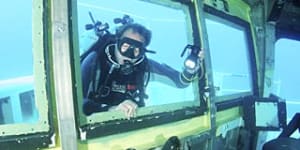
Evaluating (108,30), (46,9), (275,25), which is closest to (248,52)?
(275,25)

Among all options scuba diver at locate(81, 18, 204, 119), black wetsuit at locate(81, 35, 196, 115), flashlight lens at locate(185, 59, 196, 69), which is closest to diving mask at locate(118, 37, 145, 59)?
scuba diver at locate(81, 18, 204, 119)

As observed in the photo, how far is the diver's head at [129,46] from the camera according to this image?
221 cm

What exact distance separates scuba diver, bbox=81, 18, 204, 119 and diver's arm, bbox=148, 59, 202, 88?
1.56 feet

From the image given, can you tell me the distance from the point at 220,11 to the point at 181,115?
1232mm

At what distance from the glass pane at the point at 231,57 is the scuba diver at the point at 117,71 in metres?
1.16

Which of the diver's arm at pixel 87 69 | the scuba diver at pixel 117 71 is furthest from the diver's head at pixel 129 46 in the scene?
the diver's arm at pixel 87 69

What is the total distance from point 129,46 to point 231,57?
2.50 meters

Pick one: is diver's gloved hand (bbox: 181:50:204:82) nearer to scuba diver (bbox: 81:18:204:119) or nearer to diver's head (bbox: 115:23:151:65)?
scuba diver (bbox: 81:18:204:119)

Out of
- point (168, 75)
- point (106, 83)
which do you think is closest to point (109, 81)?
point (106, 83)

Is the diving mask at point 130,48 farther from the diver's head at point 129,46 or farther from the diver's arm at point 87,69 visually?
the diver's arm at point 87,69

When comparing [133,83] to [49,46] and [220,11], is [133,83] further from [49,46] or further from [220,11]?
[220,11]

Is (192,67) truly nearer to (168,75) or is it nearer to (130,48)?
(168,75)

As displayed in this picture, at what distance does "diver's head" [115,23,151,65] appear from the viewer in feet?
7.25

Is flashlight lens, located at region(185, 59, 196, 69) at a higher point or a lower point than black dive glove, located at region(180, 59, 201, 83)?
higher
